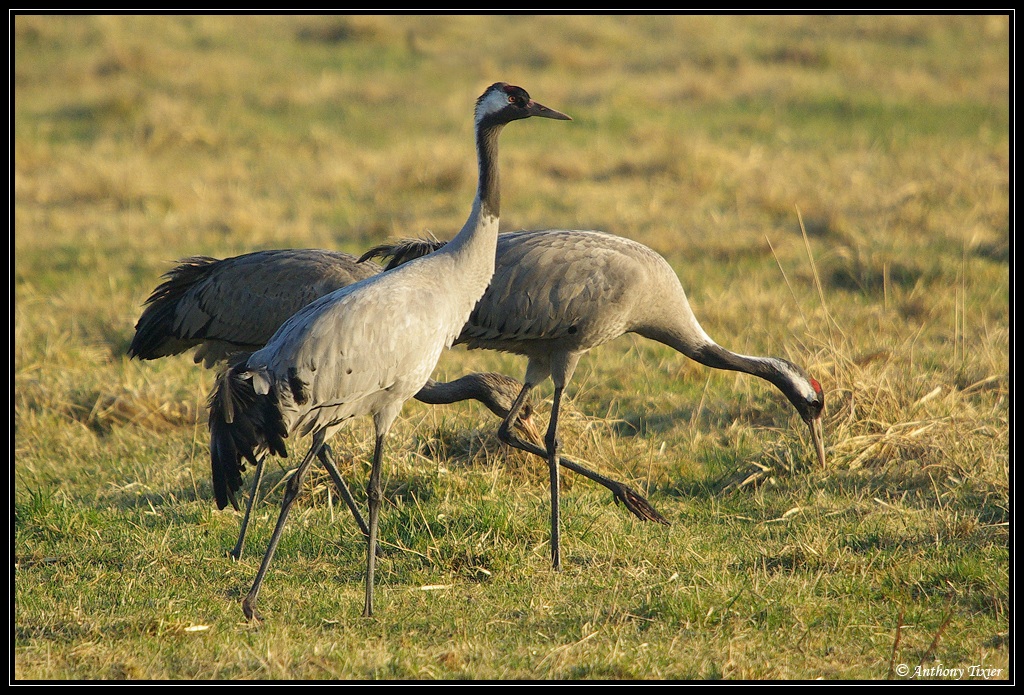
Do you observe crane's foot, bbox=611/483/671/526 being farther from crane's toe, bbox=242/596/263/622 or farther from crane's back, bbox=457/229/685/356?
crane's toe, bbox=242/596/263/622

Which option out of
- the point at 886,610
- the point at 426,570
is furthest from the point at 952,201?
the point at 426,570

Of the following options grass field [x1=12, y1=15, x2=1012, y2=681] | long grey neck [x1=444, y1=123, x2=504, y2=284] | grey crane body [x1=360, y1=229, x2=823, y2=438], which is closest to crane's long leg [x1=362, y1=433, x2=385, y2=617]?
grass field [x1=12, y1=15, x2=1012, y2=681]

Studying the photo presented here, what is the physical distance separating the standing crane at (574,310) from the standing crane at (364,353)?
60cm

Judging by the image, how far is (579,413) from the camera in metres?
5.11

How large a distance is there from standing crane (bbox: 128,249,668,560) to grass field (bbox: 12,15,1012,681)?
296mm

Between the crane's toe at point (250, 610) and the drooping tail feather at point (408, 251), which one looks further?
the drooping tail feather at point (408, 251)

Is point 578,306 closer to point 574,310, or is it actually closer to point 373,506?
point 574,310

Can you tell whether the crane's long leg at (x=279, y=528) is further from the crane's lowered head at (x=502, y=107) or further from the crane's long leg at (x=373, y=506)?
the crane's lowered head at (x=502, y=107)

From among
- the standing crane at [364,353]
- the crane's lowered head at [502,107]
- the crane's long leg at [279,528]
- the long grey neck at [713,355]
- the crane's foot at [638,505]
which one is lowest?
the crane's foot at [638,505]

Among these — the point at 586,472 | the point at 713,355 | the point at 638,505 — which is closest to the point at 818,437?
the point at 713,355

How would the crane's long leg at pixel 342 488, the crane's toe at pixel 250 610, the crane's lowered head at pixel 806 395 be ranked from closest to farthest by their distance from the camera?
the crane's toe at pixel 250 610
the crane's long leg at pixel 342 488
the crane's lowered head at pixel 806 395

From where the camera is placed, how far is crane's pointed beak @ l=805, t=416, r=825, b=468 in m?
4.61

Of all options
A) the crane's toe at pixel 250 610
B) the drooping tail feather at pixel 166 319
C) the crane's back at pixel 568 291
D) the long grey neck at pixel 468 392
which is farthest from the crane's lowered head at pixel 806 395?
the drooping tail feather at pixel 166 319

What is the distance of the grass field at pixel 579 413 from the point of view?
3473 millimetres
